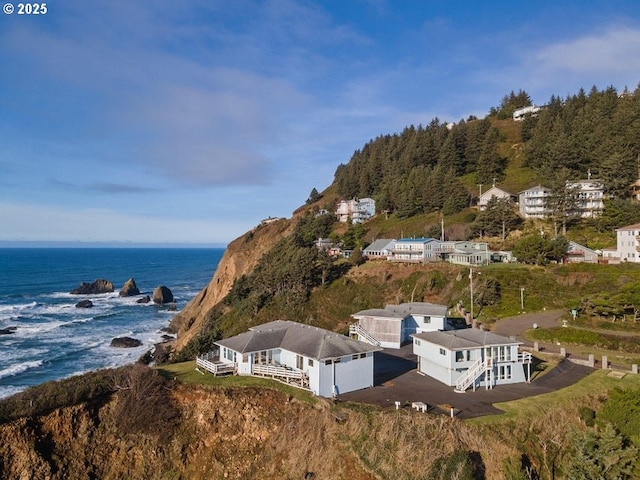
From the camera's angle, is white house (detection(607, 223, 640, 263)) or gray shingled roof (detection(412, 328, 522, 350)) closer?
gray shingled roof (detection(412, 328, 522, 350))

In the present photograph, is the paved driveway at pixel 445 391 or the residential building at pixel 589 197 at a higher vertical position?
the residential building at pixel 589 197

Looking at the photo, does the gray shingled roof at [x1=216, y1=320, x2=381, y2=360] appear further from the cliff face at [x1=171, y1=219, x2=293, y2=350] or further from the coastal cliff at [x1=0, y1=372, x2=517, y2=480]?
the cliff face at [x1=171, y1=219, x2=293, y2=350]

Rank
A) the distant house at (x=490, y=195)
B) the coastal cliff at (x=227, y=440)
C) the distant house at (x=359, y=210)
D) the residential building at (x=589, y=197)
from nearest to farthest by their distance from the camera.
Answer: the coastal cliff at (x=227, y=440) < the residential building at (x=589, y=197) < the distant house at (x=490, y=195) < the distant house at (x=359, y=210)

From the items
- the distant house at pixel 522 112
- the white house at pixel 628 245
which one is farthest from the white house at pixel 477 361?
the distant house at pixel 522 112

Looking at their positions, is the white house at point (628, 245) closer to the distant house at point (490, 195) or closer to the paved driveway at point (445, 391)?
the distant house at point (490, 195)

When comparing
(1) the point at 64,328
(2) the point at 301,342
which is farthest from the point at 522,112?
(1) the point at 64,328

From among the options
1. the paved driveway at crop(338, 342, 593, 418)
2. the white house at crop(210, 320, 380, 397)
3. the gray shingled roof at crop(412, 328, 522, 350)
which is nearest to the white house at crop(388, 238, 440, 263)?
the gray shingled roof at crop(412, 328, 522, 350)

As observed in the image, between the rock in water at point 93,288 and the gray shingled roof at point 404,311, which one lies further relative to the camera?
the rock in water at point 93,288
